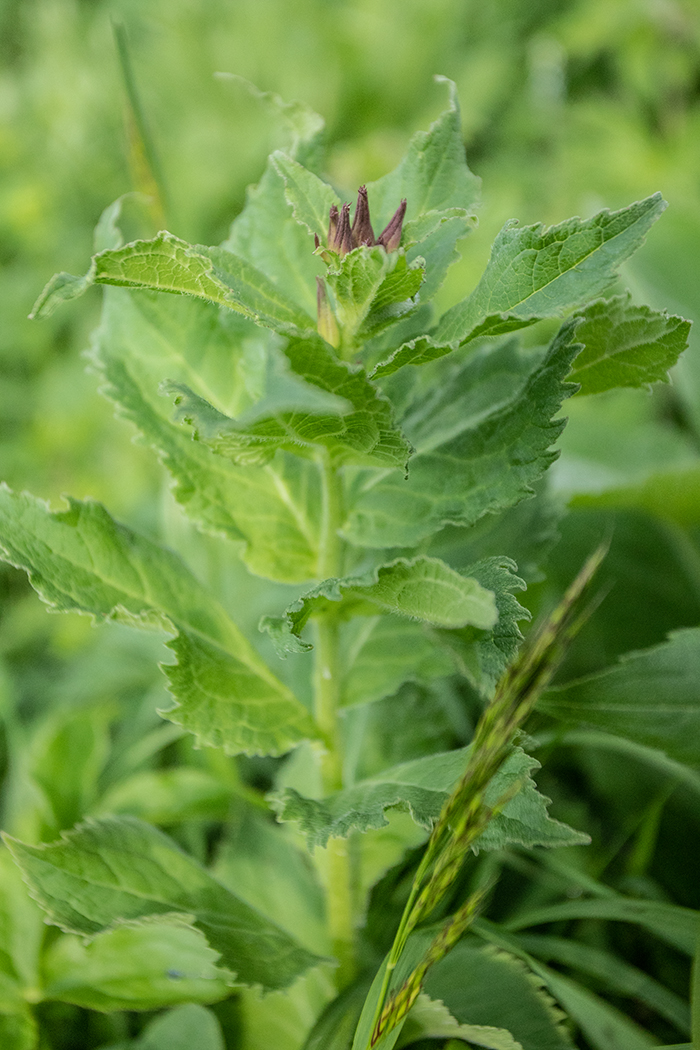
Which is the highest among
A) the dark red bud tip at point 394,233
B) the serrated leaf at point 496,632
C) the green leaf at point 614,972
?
the dark red bud tip at point 394,233

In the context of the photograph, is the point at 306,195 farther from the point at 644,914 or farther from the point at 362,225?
the point at 644,914

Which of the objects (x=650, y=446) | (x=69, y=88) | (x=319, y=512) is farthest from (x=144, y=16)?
(x=319, y=512)

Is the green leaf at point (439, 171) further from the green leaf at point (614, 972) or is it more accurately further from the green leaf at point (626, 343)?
the green leaf at point (614, 972)

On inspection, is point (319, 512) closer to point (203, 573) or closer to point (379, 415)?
point (379, 415)

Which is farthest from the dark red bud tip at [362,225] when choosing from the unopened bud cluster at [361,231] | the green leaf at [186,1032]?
the green leaf at [186,1032]

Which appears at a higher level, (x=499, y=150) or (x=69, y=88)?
(x=69, y=88)

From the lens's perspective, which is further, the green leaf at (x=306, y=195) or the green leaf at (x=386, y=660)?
the green leaf at (x=386, y=660)
